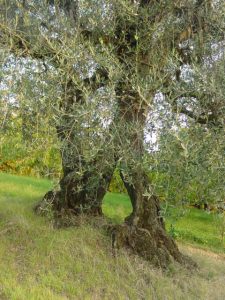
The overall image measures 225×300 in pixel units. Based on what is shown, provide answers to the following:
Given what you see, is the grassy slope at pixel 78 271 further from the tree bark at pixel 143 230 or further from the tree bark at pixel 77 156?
the tree bark at pixel 77 156

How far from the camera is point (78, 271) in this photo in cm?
695

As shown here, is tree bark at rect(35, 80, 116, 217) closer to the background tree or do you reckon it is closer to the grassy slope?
the background tree

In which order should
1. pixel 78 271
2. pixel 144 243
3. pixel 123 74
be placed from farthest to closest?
pixel 144 243 → pixel 78 271 → pixel 123 74

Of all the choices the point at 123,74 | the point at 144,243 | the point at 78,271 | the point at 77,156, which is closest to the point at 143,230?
the point at 144,243

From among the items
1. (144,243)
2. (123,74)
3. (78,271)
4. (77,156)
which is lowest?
(78,271)

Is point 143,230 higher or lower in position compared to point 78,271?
higher

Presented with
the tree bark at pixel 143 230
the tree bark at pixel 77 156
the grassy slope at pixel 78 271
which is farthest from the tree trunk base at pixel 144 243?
the tree bark at pixel 77 156

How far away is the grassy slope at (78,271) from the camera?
6.35 m

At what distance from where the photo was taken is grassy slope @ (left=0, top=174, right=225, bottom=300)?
20.8ft

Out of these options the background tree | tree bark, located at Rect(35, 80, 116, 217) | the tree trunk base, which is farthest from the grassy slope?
tree bark, located at Rect(35, 80, 116, 217)

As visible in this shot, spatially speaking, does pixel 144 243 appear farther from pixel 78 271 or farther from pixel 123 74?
pixel 123 74

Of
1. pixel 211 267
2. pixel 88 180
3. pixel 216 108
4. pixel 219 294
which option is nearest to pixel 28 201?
pixel 88 180

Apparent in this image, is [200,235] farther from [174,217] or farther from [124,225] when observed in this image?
[174,217]

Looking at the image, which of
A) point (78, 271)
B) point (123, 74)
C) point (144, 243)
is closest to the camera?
point (123, 74)
